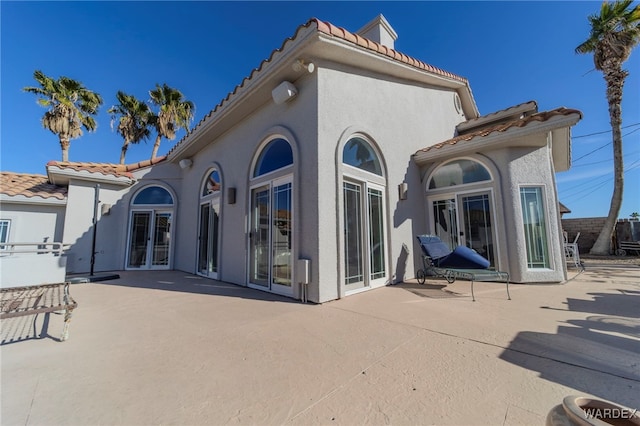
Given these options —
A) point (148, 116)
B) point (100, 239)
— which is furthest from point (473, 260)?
point (148, 116)

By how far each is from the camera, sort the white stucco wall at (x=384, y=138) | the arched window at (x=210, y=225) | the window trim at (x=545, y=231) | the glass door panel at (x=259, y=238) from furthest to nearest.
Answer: the arched window at (x=210, y=225)
the window trim at (x=545, y=231)
the glass door panel at (x=259, y=238)
the white stucco wall at (x=384, y=138)

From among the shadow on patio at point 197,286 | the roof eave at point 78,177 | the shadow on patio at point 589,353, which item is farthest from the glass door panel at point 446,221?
the roof eave at point 78,177

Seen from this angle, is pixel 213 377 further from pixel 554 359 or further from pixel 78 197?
pixel 78 197

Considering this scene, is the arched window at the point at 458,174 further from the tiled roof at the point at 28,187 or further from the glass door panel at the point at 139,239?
the tiled roof at the point at 28,187

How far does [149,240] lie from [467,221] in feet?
39.2

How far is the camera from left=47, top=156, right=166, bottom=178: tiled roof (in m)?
9.31

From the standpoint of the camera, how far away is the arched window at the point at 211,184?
8.80 metres

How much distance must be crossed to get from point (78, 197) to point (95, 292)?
5681mm

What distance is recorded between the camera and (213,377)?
2.32m

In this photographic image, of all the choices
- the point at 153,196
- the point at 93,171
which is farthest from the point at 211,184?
the point at 93,171

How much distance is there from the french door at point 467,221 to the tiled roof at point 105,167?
11.4m

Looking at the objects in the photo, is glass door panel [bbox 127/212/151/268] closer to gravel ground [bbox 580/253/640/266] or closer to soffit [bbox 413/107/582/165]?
soffit [bbox 413/107/582/165]

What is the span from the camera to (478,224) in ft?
23.8

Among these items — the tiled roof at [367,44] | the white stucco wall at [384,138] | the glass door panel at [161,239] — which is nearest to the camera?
the tiled roof at [367,44]
